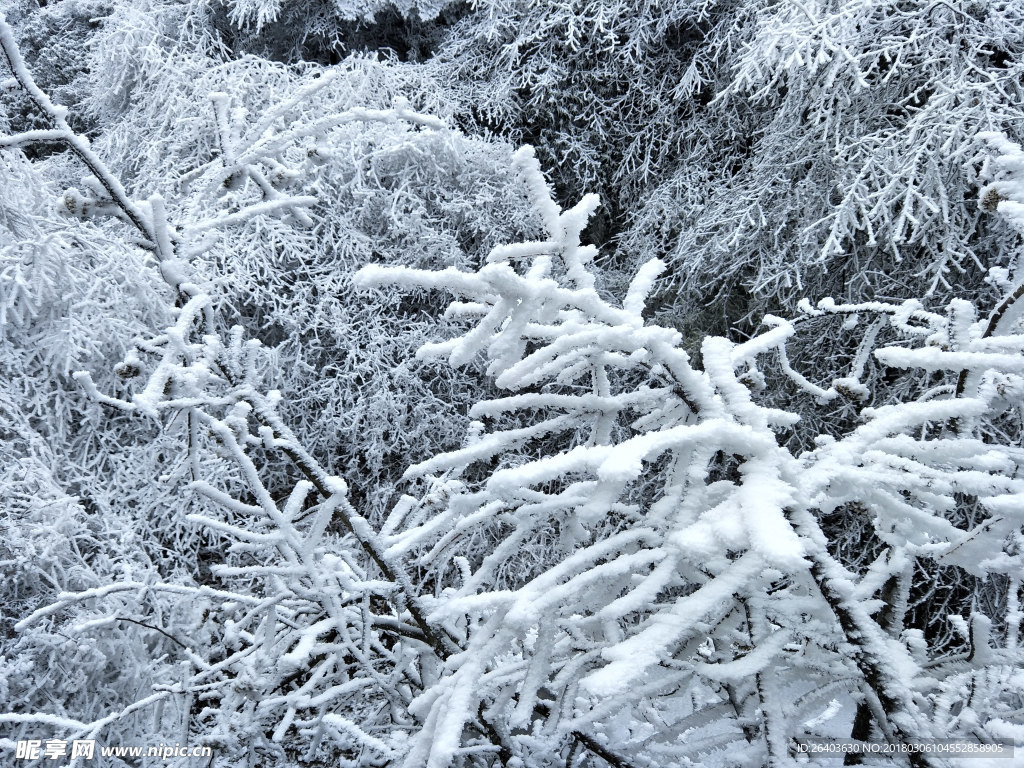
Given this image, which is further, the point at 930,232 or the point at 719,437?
the point at 930,232

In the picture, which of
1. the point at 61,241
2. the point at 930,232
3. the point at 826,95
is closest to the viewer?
the point at 61,241

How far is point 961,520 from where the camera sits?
86.6 inches

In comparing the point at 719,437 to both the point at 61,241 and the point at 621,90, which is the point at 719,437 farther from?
the point at 621,90

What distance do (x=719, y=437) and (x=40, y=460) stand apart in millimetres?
2225

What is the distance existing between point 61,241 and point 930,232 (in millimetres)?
3114

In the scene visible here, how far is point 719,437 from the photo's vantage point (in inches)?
21.5

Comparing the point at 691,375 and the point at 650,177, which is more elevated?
the point at 691,375

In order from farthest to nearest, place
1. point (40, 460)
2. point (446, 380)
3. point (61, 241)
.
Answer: point (446, 380) < point (61, 241) < point (40, 460)

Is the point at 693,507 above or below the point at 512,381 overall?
below

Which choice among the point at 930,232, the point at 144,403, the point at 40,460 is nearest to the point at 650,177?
the point at 930,232

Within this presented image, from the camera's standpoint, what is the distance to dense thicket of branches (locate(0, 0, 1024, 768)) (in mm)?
594

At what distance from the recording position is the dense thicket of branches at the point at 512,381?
594 millimetres

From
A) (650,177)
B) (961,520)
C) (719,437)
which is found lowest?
(961,520)

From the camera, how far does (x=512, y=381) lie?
0.65 meters
